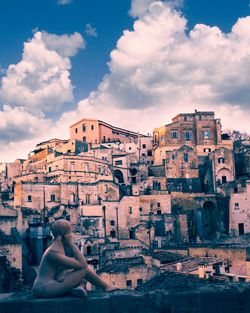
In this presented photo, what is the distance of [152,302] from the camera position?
6.90 meters

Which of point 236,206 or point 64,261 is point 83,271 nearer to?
point 64,261

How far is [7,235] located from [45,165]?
24613 mm

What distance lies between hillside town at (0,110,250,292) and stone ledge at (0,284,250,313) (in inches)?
802

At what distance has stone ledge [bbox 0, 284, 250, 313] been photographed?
668 centimetres

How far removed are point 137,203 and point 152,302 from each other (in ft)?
133

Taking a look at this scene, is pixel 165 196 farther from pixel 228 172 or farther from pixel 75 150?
pixel 75 150

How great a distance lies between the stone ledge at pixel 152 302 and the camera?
6680 mm

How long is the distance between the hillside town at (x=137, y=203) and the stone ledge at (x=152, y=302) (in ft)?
66.8

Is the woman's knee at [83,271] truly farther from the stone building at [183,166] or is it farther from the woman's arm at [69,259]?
the stone building at [183,166]

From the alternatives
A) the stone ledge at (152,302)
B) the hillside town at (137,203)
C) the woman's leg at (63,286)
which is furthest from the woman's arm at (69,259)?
the hillside town at (137,203)

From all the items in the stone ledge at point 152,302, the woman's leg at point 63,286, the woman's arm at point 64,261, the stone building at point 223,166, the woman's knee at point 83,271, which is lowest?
the stone ledge at point 152,302

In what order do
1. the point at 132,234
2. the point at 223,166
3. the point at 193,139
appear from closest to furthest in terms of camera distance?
the point at 132,234 < the point at 223,166 < the point at 193,139

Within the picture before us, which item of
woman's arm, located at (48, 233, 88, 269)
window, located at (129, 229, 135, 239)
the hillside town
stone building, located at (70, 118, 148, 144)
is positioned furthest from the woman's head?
stone building, located at (70, 118, 148, 144)

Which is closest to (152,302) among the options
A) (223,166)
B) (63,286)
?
(63,286)
